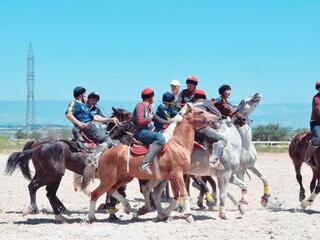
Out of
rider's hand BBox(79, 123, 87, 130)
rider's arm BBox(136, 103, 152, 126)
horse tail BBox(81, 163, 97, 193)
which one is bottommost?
horse tail BBox(81, 163, 97, 193)

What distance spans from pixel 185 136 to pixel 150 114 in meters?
0.78

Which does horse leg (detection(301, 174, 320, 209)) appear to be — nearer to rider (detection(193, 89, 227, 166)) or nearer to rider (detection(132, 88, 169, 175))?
rider (detection(193, 89, 227, 166))

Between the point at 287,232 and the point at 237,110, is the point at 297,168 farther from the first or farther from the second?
the point at 287,232

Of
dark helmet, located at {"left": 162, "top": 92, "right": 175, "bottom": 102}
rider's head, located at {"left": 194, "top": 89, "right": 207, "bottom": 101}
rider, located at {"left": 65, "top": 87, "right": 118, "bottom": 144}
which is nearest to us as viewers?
rider, located at {"left": 65, "top": 87, "right": 118, "bottom": 144}

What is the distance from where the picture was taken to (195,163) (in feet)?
43.7

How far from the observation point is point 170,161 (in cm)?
1229

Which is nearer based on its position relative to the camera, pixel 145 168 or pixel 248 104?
pixel 145 168

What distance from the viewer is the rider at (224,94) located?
14.1m

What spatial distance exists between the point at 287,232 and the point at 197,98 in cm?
369

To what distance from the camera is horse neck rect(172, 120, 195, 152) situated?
41.2 ft

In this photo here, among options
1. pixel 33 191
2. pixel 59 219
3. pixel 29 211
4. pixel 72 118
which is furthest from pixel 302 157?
pixel 29 211

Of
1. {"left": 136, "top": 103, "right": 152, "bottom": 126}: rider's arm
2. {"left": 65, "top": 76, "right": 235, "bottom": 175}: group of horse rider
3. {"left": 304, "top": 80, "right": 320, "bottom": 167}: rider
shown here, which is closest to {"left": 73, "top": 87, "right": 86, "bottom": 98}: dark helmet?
{"left": 65, "top": 76, "right": 235, "bottom": 175}: group of horse rider

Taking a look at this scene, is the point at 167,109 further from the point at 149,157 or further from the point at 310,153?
the point at 310,153

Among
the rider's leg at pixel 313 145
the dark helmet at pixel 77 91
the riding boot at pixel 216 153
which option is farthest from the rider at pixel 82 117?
the rider's leg at pixel 313 145
